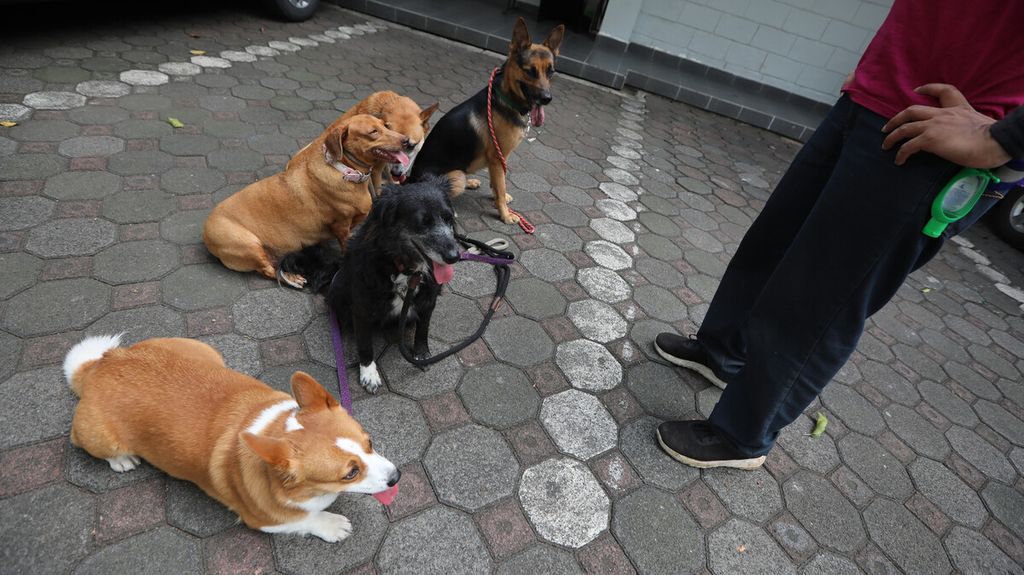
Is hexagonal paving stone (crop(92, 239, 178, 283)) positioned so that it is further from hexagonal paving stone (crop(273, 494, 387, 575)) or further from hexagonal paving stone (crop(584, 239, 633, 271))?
hexagonal paving stone (crop(584, 239, 633, 271))

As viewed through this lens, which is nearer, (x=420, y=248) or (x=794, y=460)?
(x=420, y=248)

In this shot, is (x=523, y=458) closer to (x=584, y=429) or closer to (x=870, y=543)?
(x=584, y=429)

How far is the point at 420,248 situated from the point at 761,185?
21.2 ft

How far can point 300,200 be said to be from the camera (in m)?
3.08

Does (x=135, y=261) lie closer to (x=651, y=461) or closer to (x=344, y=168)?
(x=344, y=168)

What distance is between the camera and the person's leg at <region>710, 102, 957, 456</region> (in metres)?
1.66

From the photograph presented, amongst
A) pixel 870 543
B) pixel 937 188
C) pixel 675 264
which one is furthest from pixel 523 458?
pixel 675 264

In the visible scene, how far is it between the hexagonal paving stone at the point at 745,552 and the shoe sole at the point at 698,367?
990 millimetres

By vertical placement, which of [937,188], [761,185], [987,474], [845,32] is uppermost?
[845,32]

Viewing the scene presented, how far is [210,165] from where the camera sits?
13.6 feet

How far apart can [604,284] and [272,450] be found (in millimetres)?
3019

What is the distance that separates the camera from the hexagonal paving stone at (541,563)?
2.01m

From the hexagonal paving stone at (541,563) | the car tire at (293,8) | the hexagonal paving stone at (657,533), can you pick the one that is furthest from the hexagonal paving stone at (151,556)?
the car tire at (293,8)

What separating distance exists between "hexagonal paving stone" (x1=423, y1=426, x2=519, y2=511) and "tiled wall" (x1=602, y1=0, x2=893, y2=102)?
10.5 meters
